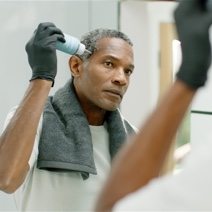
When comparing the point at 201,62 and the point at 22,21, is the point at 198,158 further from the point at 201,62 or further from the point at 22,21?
the point at 22,21

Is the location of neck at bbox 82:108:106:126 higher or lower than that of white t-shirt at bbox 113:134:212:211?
lower

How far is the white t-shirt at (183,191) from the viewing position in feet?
1.61

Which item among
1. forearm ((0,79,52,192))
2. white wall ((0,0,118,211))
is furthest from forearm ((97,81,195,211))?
white wall ((0,0,118,211))

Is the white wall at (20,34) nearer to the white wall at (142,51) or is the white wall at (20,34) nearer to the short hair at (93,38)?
the white wall at (142,51)

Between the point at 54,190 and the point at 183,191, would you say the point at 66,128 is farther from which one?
the point at 183,191

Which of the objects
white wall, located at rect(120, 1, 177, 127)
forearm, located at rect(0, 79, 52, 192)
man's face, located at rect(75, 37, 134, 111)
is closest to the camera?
forearm, located at rect(0, 79, 52, 192)

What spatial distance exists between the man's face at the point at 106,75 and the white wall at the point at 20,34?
0.39 meters

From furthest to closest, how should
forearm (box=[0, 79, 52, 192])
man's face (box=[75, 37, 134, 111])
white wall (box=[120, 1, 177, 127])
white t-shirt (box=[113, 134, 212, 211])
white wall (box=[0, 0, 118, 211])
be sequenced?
white wall (box=[120, 1, 177, 127]) < white wall (box=[0, 0, 118, 211]) < man's face (box=[75, 37, 134, 111]) < forearm (box=[0, 79, 52, 192]) < white t-shirt (box=[113, 134, 212, 211])

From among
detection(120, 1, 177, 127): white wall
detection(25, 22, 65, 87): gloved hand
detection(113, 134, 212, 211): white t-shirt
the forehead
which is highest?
detection(113, 134, 212, 211): white t-shirt

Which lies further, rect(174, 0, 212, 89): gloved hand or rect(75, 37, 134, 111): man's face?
rect(75, 37, 134, 111): man's face

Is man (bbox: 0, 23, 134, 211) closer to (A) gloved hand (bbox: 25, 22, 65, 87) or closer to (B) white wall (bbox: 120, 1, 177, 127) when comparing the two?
(A) gloved hand (bbox: 25, 22, 65, 87)

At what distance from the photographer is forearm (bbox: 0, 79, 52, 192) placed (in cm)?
105

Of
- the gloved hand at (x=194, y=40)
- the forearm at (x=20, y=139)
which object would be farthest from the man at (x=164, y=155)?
the forearm at (x=20, y=139)

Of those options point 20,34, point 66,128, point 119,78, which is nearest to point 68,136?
point 66,128
